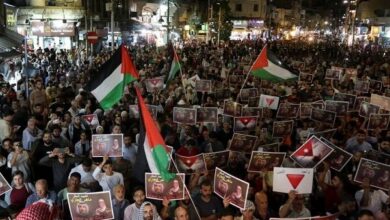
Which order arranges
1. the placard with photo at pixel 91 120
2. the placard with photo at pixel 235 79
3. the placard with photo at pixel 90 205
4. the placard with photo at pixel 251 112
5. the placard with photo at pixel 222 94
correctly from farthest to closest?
the placard with photo at pixel 235 79 < the placard with photo at pixel 222 94 < the placard with photo at pixel 251 112 < the placard with photo at pixel 91 120 < the placard with photo at pixel 90 205

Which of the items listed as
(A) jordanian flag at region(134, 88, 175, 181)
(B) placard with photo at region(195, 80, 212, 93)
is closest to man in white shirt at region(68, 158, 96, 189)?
(A) jordanian flag at region(134, 88, 175, 181)

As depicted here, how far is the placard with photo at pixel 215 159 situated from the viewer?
893 cm

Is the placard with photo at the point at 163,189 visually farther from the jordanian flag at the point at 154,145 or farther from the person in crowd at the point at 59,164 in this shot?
Answer: the person in crowd at the point at 59,164

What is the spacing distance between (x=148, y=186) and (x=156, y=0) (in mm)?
54230

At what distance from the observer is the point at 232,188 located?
7383 mm

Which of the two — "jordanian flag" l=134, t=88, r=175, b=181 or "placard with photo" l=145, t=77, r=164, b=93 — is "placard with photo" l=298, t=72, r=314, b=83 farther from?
"jordanian flag" l=134, t=88, r=175, b=181

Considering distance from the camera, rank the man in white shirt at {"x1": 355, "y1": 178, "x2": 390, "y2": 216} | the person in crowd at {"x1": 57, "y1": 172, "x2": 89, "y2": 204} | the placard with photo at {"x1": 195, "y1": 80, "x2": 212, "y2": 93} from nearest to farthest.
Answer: the person in crowd at {"x1": 57, "y1": 172, "x2": 89, "y2": 204} → the man in white shirt at {"x1": 355, "y1": 178, "x2": 390, "y2": 216} → the placard with photo at {"x1": 195, "y1": 80, "x2": 212, "y2": 93}

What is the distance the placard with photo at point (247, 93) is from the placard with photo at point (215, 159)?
7.46 metres

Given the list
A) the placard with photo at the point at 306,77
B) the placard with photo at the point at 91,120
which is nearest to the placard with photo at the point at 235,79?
the placard with photo at the point at 306,77

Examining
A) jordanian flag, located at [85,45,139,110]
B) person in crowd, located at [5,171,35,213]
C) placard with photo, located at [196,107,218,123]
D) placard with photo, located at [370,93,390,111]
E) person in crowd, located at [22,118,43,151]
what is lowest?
person in crowd, located at [5,171,35,213]

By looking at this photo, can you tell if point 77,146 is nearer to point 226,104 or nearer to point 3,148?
point 3,148

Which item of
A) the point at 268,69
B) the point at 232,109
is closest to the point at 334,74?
the point at 268,69

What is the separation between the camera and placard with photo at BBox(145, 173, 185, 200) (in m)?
7.61

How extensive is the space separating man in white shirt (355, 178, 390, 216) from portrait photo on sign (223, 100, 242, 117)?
18.3ft
